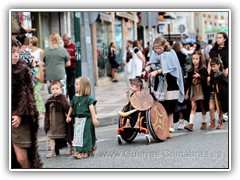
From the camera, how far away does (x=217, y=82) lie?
404 inches

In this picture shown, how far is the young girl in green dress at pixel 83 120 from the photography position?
8055 mm

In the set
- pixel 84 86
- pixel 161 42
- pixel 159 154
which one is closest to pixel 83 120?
pixel 84 86

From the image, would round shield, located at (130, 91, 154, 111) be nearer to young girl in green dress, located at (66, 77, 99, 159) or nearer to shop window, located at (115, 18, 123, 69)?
young girl in green dress, located at (66, 77, 99, 159)

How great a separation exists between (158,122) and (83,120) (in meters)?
1.46

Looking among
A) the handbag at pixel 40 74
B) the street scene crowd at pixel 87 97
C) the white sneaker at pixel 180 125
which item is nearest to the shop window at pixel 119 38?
the street scene crowd at pixel 87 97

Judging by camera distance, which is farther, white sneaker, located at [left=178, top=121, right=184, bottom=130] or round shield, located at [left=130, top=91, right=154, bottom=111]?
white sneaker, located at [left=178, top=121, right=184, bottom=130]

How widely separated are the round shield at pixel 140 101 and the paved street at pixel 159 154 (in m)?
0.52

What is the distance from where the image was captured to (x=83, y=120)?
810 centimetres

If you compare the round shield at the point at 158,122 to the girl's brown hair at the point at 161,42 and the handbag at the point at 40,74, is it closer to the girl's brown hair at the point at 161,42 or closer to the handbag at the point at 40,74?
the girl's brown hair at the point at 161,42

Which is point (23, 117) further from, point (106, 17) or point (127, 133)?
point (106, 17)

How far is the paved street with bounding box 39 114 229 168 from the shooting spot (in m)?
7.48

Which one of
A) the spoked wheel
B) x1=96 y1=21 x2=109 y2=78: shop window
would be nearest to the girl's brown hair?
the spoked wheel
